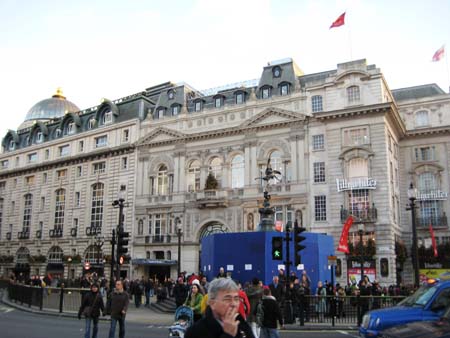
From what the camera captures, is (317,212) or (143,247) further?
(143,247)

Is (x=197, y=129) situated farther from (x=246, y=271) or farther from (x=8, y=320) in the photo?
(x=8, y=320)

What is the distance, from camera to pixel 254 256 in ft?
84.3

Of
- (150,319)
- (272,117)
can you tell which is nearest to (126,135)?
(272,117)

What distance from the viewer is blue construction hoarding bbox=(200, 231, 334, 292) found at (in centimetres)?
2558

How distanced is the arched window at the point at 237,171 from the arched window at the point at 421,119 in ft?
56.2

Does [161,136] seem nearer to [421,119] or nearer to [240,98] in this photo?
[240,98]

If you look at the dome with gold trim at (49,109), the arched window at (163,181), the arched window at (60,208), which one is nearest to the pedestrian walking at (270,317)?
the arched window at (163,181)

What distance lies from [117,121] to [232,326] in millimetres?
56389

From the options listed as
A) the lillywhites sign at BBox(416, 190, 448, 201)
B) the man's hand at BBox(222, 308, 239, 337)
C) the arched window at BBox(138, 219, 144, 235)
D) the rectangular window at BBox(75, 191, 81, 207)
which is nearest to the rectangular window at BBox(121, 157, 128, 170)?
the arched window at BBox(138, 219, 144, 235)

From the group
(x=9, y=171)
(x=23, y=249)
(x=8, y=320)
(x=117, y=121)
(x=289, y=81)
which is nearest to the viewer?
(x=8, y=320)

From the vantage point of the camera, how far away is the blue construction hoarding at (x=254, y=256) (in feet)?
83.9

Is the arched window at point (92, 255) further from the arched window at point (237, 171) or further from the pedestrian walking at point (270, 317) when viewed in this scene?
the pedestrian walking at point (270, 317)

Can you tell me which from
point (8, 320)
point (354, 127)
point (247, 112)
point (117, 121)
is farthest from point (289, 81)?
point (8, 320)

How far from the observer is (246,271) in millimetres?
25812
